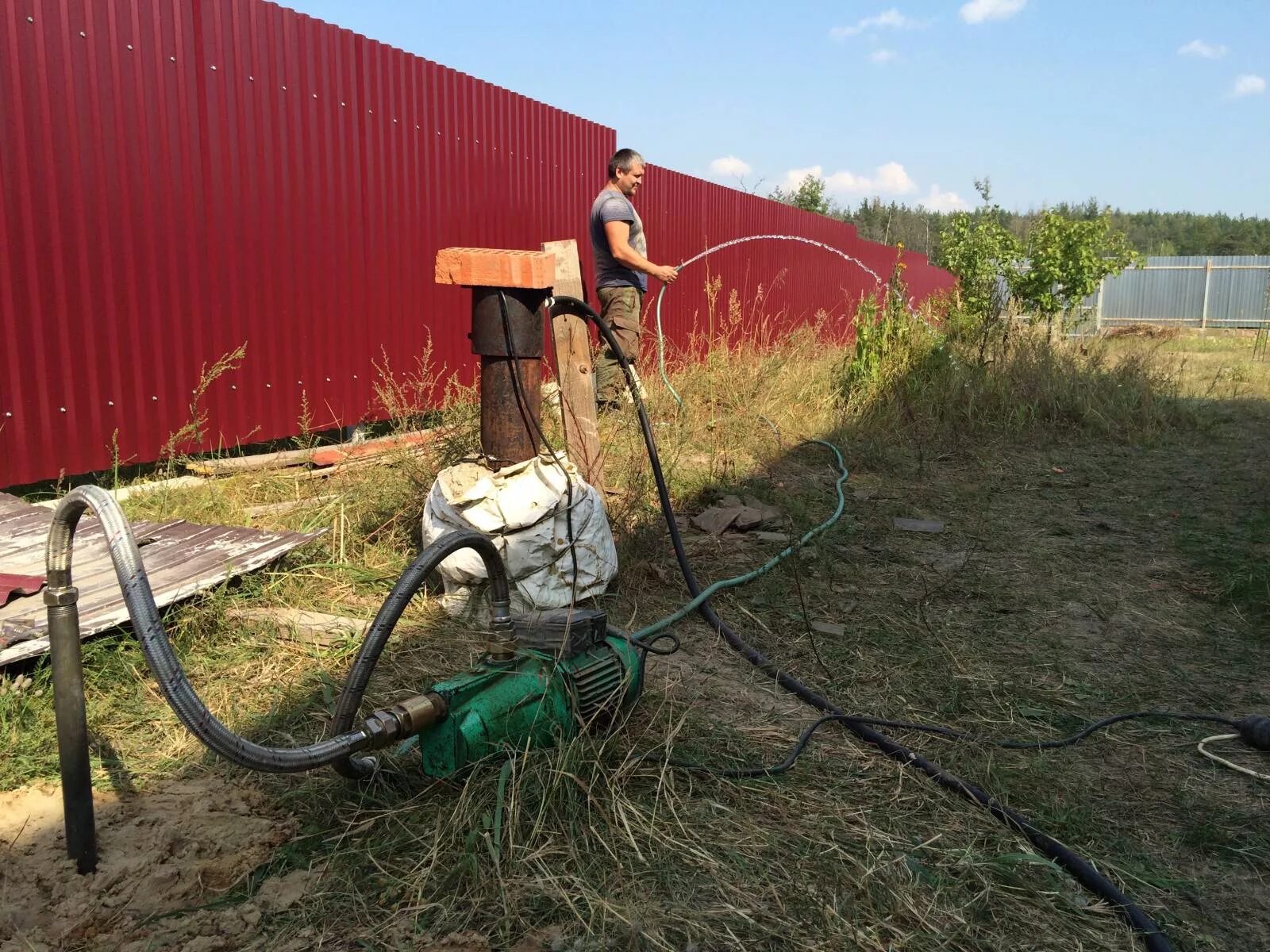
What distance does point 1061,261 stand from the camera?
14.4 m

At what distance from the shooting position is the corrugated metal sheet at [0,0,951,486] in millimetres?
4207

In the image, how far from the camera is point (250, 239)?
5250 mm

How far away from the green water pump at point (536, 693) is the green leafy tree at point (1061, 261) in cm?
1275

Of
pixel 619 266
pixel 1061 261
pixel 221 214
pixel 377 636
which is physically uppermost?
pixel 1061 261

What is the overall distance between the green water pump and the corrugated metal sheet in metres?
2.91

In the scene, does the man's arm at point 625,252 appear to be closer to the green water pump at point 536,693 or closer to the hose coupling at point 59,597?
the green water pump at point 536,693

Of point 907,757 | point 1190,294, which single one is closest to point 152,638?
point 907,757

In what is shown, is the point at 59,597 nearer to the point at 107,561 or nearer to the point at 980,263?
the point at 107,561

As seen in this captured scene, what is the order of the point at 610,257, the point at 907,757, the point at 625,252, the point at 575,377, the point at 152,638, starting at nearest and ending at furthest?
the point at 152,638 < the point at 907,757 < the point at 575,377 < the point at 625,252 < the point at 610,257

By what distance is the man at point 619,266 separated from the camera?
6125mm

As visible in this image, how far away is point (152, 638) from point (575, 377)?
2298 mm

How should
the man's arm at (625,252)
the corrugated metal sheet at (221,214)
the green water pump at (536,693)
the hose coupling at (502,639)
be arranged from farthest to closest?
the man's arm at (625,252) < the corrugated metal sheet at (221,214) < the hose coupling at (502,639) < the green water pump at (536,693)

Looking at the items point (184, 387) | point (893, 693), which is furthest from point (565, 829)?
point (184, 387)

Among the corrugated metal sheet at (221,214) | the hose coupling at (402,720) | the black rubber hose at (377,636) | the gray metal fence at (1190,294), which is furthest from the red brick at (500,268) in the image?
the gray metal fence at (1190,294)
